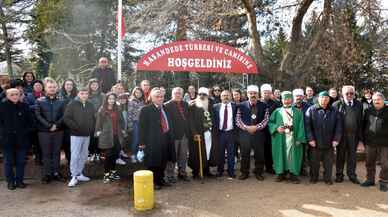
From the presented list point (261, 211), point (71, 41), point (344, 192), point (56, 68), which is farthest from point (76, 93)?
point (56, 68)

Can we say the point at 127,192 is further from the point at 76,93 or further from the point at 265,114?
the point at 265,114

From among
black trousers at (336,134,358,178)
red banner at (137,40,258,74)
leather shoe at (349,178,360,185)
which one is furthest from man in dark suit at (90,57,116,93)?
leather shoe at (349,178,360,185)

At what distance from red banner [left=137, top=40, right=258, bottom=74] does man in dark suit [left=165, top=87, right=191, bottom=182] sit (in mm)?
1432

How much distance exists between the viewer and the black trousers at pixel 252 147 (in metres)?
6.79

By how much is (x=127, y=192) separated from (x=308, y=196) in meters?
3.25

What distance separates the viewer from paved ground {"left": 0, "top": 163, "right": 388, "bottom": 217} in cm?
510

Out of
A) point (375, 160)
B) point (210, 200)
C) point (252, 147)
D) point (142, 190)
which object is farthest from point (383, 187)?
point (142, 190)

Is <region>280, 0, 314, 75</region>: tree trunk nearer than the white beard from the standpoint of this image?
No

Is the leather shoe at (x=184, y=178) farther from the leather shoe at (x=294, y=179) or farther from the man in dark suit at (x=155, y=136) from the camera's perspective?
the leather shoe at (x=294, y=179)

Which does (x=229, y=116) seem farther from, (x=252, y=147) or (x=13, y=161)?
(x=13, y=161)

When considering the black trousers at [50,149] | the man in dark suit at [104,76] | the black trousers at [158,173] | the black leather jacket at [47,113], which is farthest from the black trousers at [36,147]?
the black trousers at [158,173]

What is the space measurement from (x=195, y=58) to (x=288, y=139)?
2.96 m

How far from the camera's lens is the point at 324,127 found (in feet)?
21.0

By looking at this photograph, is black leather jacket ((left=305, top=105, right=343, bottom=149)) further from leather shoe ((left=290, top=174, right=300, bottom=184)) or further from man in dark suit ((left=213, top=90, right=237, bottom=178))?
man in dark suit ((left=213, top=90, right=237, bottom=178))
